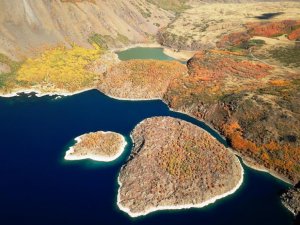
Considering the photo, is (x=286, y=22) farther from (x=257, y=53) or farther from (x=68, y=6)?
(x=68, y=6)

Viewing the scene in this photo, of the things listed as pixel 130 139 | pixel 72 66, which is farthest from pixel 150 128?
pixel 72 66

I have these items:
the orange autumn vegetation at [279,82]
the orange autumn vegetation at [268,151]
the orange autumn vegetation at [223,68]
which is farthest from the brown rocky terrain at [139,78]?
the orange autumn vegetation at [268,151]

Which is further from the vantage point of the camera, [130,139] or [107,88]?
[107,88]

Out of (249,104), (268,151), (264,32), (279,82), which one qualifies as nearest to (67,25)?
(279,82)

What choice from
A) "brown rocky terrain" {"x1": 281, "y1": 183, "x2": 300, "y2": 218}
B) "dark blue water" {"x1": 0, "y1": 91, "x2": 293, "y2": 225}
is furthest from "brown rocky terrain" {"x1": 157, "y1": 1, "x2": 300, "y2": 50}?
"brown rocky terrain" {"x1": 281, "y1": 183, "x2": 300, "y2": 218}

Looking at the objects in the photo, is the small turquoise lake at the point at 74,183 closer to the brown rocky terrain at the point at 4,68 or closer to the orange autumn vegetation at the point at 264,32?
the brown rocky terrain at the point at 4,68
